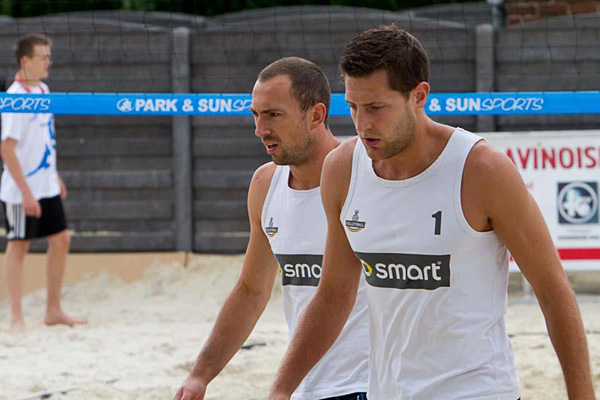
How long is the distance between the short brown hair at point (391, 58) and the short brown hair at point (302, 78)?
773 millimetres

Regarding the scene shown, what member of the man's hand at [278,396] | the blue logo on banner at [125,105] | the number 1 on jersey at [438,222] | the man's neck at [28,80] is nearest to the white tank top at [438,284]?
the number 1 on jersey at [438,222]

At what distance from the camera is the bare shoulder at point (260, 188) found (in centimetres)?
326

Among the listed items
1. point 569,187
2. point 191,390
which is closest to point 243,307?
point 191,390

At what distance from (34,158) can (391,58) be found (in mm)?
5044

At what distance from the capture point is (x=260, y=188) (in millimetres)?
3299

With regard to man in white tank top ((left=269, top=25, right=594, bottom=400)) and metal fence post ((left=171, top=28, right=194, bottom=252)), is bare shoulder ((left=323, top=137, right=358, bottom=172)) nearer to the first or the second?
man in white tank top ((left=269, top=25, right=594, bottom=400))

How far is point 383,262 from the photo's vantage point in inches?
92.8

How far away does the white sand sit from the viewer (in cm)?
525

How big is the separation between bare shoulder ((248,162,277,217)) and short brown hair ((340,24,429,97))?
103cm

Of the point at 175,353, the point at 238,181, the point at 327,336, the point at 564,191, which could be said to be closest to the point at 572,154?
the point at 564,191

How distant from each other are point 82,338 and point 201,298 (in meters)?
1.43

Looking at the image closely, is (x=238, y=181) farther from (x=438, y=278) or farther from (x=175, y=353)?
(x=438, y=278)

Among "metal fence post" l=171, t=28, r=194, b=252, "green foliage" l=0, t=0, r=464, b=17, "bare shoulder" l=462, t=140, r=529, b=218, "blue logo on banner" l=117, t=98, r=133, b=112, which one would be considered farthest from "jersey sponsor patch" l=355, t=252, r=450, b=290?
"green foliage" l=0, t=0, r=464, b=17

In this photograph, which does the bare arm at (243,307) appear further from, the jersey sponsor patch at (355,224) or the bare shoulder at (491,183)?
the bare shoulder at (491,183)
